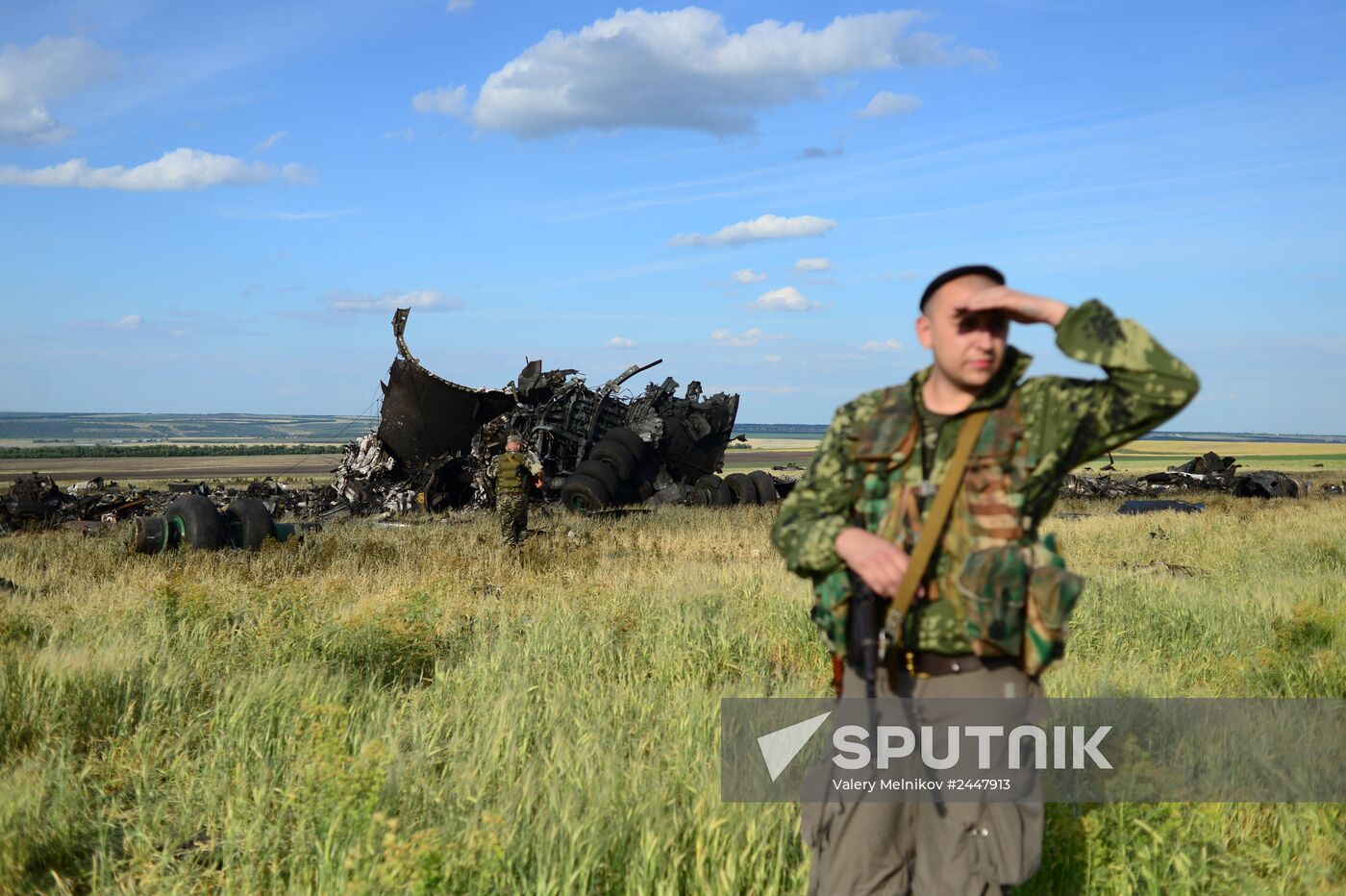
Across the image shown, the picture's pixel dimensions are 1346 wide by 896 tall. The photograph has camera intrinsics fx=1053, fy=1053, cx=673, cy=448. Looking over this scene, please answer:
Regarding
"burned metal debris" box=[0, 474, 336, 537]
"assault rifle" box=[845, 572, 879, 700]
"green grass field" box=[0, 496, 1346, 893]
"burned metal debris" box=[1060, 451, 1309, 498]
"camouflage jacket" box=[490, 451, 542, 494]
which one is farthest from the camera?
"burned metal debris" box=[1060, 451, 1309, 498]

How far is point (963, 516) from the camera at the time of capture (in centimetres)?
277

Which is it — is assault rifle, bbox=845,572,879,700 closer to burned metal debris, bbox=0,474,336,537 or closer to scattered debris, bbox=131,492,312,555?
scattered debris, bbox=131,492,312,555

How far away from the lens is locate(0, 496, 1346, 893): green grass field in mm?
3895

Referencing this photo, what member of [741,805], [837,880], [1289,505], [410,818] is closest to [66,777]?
[410,818]

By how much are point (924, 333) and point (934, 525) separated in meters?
0.54

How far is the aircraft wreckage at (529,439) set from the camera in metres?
22.0

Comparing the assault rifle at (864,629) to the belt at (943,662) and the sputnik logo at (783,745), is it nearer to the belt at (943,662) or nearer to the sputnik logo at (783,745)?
the belt at (943,662)

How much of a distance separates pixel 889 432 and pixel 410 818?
255 centimetres

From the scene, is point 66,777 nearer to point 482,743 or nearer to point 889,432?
point 482,743

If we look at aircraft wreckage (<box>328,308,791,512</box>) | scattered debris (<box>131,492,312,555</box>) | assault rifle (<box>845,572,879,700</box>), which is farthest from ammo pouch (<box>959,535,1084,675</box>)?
aircraft wreckage (<box>328,308,791,512</box>)

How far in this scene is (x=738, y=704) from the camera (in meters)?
5.53

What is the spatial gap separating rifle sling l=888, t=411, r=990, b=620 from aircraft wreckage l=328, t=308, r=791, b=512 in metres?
18.6

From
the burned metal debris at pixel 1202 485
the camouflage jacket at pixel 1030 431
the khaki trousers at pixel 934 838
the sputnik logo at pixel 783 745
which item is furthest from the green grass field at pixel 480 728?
the burned metal debris at pixel 1202 485

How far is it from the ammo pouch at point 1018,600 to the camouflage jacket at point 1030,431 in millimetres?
67
